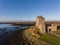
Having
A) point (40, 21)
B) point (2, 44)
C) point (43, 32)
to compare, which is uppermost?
point (40, 21)

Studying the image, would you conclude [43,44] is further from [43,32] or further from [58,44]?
[43,32]

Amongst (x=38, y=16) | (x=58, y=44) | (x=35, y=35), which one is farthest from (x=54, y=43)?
(x=38, y=16)

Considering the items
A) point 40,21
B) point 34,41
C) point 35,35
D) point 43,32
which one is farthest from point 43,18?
point 34,41

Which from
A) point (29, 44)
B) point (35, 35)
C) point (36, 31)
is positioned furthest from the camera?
point (36, 31)

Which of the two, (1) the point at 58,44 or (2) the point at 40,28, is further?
(2) the point at 40,28

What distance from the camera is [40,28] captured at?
28234 millimetres

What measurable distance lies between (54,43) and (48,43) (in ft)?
2.69

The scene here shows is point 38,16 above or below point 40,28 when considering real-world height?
above

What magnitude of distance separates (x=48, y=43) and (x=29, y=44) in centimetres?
265

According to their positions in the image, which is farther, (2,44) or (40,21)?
(40,21)

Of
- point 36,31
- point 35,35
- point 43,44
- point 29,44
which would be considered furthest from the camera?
point 36,31

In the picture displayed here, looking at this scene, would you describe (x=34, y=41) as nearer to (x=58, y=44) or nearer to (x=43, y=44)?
(x=43, y=44)

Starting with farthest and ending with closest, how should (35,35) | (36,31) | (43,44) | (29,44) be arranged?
(36,31), (35,35), (29,44), (43,44)

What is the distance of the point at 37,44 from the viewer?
67.4 feet
